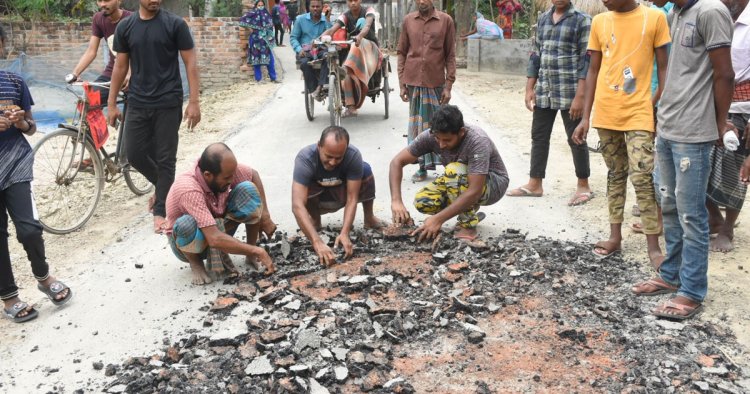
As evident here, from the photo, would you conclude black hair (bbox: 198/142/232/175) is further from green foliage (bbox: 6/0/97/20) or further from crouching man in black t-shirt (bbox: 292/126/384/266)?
green foliage (bbox: 6/0/97/20)

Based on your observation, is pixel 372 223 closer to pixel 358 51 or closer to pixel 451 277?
pixel 451 277

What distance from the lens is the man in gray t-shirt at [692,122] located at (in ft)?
11.0

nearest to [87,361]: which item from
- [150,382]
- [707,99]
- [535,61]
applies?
[150,382]

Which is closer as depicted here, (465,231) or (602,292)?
(602,292)

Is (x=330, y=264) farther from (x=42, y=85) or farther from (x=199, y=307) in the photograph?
(x=42, y=85)

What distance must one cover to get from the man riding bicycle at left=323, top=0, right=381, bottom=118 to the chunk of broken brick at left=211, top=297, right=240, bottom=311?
532cm

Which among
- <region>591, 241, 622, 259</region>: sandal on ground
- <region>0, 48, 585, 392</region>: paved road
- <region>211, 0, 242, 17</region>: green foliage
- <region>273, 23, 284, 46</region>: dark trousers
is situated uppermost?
<region>211, 0, 242, 17</region>: green foliage

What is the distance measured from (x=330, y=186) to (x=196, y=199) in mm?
1155

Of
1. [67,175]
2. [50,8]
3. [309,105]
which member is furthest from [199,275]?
[50,8]

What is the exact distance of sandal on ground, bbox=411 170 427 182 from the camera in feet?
22.3

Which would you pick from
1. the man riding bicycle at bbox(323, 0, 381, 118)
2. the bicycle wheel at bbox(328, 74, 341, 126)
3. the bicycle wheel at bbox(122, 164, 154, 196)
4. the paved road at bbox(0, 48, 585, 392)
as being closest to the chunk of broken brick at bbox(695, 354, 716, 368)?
the paved road at bbox(0, 48, 585, 392)

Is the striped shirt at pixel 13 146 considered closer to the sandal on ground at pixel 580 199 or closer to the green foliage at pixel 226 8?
the sandal on ground at pixel 580 199

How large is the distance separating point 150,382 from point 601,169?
544 centimetres

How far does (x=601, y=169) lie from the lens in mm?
7125
